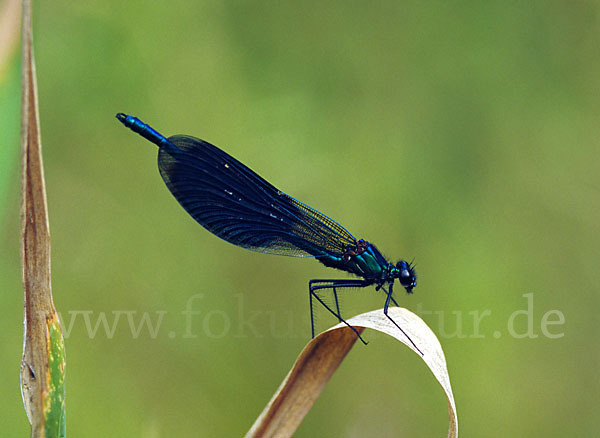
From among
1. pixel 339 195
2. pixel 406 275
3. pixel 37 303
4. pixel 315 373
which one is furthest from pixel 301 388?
pixel 339 195

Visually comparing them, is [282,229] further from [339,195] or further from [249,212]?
[339,195]

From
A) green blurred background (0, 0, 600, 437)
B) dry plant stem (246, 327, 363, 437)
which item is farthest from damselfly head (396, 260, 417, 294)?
dry plant stem (246, 327, 363, 437)

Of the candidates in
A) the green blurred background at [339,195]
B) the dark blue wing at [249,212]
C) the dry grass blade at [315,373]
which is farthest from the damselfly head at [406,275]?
the dry grass blade at [315,373]

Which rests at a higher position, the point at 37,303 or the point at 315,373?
the point at 37,303

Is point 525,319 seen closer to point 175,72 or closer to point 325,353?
point 325,353

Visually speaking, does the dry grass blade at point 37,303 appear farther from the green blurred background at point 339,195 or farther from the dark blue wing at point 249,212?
the green blurred background at point 339,195

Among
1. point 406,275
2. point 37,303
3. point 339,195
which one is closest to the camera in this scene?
point 37,303

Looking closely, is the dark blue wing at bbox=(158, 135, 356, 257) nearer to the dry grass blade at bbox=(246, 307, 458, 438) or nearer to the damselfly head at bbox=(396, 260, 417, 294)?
the damselfly head at bbox=(396, 260, 417, 294)
